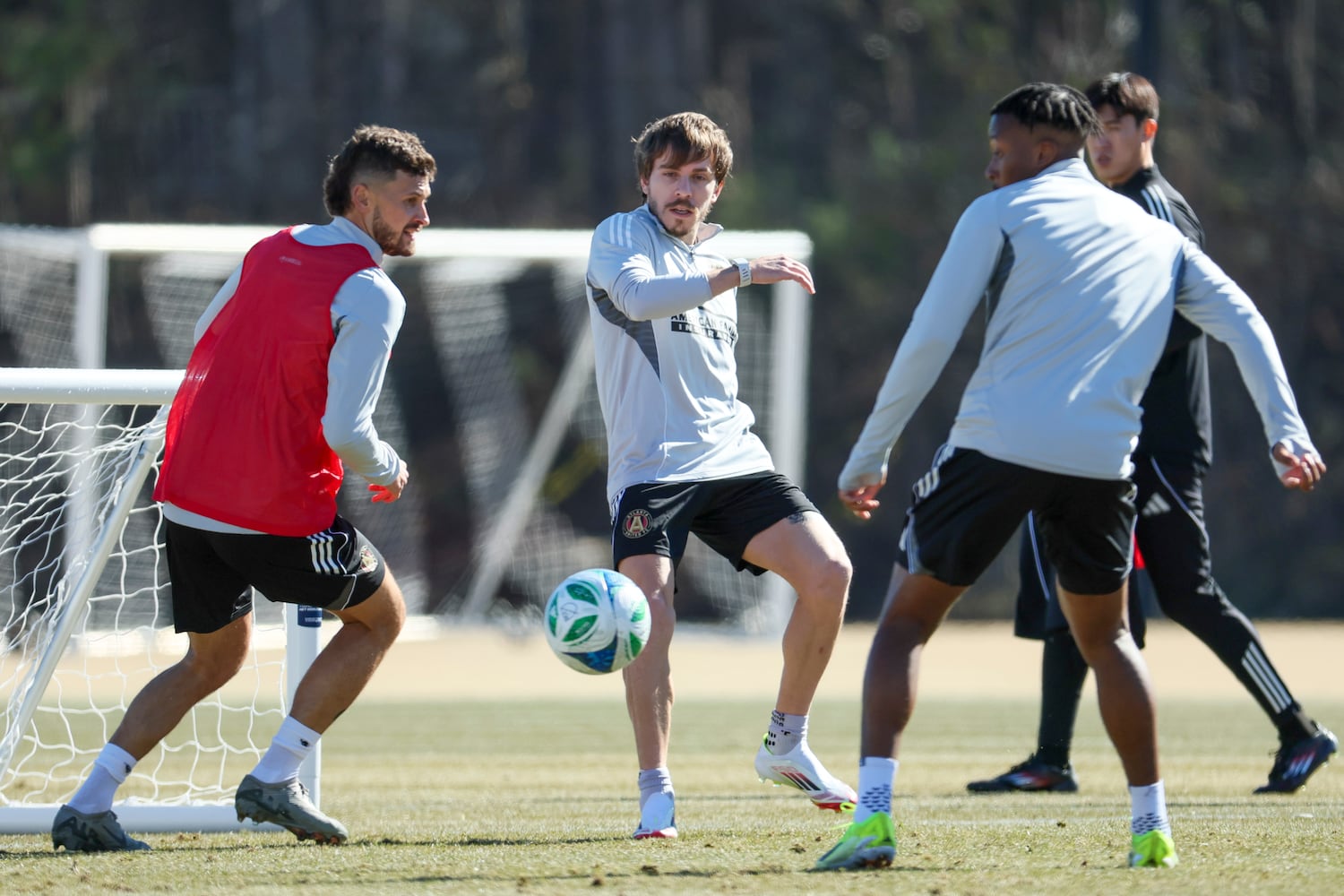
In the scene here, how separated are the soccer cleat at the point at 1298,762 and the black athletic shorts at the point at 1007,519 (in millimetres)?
2365

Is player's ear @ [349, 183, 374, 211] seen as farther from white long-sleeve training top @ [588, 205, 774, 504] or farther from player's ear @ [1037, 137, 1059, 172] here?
player's ear @ [1037, 137, 1059, 172]

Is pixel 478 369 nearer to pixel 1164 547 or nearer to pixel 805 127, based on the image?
pixel 805 127

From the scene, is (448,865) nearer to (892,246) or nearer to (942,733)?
(942,733)

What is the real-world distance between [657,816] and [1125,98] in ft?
10.2

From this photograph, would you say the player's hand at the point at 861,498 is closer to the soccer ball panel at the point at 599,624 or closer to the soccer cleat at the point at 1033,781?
the soccer ball panel at the point at 599,624

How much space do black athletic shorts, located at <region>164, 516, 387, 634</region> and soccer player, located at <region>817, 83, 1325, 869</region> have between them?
1.36 metres

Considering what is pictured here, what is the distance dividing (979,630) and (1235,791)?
1234 cm

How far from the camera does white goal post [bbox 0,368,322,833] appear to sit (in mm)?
5422

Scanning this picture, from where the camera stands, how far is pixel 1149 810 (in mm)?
4383

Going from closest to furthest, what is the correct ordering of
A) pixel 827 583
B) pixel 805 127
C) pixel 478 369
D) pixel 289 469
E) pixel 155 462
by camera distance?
pixel 289 469 → pixel 827 583 → pixel 155 462 → pixel 478 369 → pixel 805 127

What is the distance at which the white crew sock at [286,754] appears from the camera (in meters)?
4.93

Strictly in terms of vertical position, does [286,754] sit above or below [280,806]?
above

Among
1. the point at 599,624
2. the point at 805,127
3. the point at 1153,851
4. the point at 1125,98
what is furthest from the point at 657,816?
the point at 805,127

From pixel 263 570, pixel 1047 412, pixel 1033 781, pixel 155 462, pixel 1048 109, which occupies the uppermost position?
pixel 1048 109
